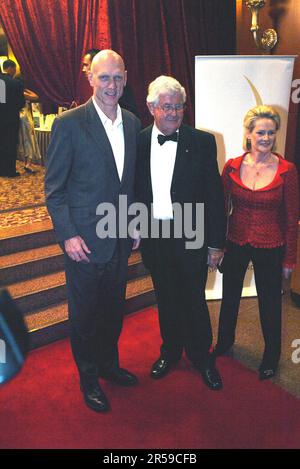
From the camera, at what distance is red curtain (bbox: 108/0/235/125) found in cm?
399

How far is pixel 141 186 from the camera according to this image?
84.1 inches

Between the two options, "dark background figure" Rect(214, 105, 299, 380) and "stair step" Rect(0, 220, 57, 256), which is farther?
"stair step" Rect(0, 220, 57, 256)

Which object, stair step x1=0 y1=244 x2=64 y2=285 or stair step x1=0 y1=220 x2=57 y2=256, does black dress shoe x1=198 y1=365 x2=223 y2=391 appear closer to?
stair step x1=0 y1=244 x2=64 y2=285

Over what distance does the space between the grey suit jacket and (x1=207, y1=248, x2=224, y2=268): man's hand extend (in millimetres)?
557

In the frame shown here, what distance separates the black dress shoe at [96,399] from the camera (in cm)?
217

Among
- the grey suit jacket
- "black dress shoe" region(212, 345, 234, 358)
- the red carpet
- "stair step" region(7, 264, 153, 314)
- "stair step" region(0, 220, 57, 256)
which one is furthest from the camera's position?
"stair step" region(0, 220, 57, 256)

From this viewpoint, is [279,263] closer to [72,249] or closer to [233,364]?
[233,364]

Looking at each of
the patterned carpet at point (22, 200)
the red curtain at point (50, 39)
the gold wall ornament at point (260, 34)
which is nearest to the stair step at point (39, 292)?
the patterned carpet at point (22, 200)

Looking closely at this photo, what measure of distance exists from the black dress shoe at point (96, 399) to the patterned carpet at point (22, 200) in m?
1.93

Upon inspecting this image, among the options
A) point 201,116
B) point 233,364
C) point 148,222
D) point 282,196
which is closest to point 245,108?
point 201,116

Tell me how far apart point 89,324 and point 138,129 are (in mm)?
1022

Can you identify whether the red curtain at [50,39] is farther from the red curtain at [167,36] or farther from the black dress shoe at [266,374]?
the black dress shoe at [266,374]

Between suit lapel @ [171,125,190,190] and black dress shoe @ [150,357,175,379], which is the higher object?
suit lapel @ [171,125,190,190]

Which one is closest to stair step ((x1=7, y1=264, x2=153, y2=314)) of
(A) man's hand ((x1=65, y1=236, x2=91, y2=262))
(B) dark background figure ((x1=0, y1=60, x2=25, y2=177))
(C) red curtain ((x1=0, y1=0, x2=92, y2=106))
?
(A) man's hand ((x1=65, y1=236, x2=91, y2=262))
